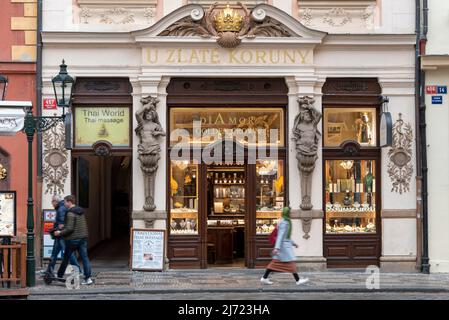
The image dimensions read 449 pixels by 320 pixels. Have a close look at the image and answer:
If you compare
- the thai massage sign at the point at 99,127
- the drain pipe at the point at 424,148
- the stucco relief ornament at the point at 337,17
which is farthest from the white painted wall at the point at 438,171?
the thai massage sign at the point at 99,127

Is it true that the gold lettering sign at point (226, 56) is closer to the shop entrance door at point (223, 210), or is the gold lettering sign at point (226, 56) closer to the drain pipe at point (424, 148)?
the shop entrance door at point (223, 210)

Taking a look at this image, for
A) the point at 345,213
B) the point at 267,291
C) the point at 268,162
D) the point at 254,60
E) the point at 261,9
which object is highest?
the point at 261,9

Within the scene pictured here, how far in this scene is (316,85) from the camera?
54.8 feet

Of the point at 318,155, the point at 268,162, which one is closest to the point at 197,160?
the point at 268,162

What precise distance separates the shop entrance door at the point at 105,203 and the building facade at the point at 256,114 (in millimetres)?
1156

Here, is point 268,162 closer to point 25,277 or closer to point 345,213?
point 345,213

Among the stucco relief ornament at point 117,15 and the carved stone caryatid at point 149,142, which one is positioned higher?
the stucco relief ornament at point 117,15

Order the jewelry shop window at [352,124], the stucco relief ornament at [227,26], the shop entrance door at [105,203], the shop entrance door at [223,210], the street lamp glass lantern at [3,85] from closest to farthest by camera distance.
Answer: the street lamp glass lantern at [3,85], the stucco relief ornament at [227,26], the jewelry shop window at [352,124], the shop entrance door at [223,210], the shop entrance door at [105,203]

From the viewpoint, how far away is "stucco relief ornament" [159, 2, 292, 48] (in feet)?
53.8

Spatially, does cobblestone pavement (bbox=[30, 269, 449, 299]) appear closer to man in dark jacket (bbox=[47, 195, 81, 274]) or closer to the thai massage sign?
man in dark jacket (bbox=[47, 195, 81, 274])

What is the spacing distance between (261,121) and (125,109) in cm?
320

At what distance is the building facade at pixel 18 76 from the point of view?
1631 cm

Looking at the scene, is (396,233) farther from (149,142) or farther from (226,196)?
(149,142)

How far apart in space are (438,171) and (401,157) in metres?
0.90
